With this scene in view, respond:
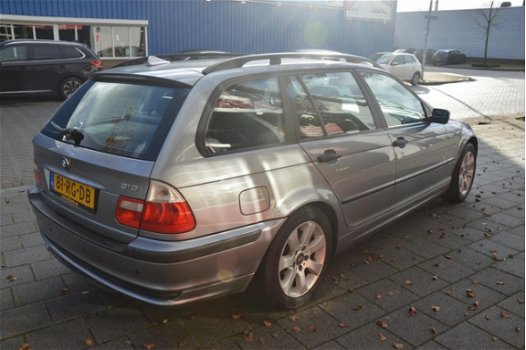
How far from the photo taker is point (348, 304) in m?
3.21

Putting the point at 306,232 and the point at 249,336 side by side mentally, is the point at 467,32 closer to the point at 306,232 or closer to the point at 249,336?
the point at 306,232

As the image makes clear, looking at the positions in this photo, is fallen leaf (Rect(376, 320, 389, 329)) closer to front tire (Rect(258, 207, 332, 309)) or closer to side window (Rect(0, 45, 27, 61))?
front tire (Rect(258, 207, 332, 309))

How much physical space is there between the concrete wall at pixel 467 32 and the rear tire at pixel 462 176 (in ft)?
124

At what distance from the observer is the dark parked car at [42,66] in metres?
13.0

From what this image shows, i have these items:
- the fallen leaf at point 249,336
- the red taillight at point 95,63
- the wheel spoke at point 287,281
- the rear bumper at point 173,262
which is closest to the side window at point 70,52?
the red taillight at point 95,63

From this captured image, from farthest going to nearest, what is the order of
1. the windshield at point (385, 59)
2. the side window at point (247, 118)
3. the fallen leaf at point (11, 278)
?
1. the windshield at point (385, 59)
2. the fallen leaf at point (11, 278)
3. the side window at point (247, 118)

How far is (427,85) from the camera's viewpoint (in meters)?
22.7

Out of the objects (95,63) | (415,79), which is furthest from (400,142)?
(415,79)

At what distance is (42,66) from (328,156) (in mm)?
12466

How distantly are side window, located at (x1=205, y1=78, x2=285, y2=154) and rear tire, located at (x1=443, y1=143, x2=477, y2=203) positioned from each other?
2882 millimetres

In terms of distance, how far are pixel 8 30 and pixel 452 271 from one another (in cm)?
1952

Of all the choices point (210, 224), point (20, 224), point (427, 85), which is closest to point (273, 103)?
point (210, 224)

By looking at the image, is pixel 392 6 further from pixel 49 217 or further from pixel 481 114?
pixel 49 217

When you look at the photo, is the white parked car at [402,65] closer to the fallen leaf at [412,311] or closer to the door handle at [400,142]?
the door handle at [400,142]
